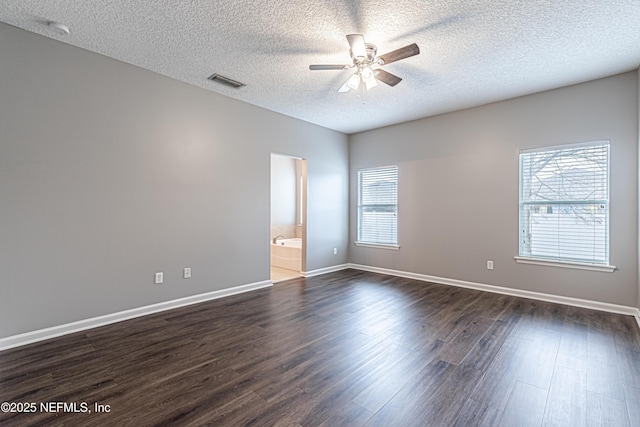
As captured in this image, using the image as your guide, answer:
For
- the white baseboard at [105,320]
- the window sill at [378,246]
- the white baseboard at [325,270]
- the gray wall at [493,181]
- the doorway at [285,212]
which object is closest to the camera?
the white baseboard at [105,320]

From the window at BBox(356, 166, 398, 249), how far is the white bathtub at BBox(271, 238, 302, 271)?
1318 mm

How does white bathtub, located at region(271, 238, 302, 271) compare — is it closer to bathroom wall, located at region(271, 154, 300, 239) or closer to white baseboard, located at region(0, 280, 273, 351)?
bathroom wall, located at region(271, 154, 300, 239)

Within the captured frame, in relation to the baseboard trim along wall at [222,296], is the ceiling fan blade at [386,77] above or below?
above

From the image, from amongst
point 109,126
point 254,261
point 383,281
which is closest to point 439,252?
point 383,281

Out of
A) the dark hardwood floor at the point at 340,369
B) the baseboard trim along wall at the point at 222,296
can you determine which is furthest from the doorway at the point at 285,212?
the dark hardwood floor at the point at 340,369

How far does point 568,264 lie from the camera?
12.6 ft

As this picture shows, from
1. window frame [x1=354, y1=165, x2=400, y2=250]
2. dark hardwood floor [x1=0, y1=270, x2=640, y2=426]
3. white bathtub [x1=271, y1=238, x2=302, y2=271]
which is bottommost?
dark hardwood floor [x1=0, y1=270, x2=640, y2=426]

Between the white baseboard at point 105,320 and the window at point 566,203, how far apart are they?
14.0 feet

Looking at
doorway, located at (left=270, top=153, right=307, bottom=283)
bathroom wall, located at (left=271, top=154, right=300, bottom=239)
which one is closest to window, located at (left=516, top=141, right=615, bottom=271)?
doorway, located at (left=270, top=153, right=307, bottom=283)

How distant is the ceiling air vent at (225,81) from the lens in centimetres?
364

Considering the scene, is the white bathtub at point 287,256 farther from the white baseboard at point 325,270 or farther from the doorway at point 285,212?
the white baseboard at point 325,270

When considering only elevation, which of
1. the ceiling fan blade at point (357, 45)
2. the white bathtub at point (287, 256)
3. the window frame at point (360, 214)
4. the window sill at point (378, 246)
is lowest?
the white bathtub at point (287, 256)

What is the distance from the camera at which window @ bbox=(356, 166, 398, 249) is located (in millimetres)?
5691

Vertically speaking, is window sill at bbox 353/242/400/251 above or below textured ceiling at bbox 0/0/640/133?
below
